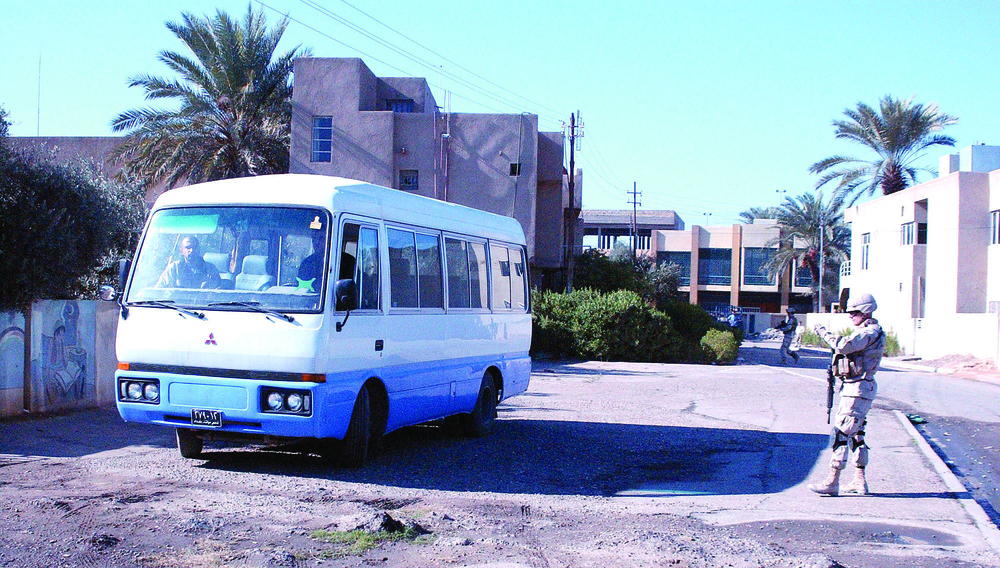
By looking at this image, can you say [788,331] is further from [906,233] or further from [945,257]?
[906,233]

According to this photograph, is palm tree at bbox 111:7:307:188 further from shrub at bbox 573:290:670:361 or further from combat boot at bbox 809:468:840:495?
combat boot at bbox 809:468:840:495

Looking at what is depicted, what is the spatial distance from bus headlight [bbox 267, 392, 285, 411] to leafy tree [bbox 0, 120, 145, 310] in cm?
514

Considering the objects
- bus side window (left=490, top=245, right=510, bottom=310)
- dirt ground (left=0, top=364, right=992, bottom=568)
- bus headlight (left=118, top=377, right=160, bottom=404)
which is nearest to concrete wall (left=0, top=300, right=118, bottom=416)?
dirt ground (left=0, top=364, right=992, bottom=568)

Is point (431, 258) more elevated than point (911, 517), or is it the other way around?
point (431, 258)

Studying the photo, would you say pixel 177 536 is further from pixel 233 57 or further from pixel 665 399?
pixel 233 57

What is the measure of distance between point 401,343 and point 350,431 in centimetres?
117

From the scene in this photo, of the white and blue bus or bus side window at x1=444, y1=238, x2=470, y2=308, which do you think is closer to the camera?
the white and blue bus

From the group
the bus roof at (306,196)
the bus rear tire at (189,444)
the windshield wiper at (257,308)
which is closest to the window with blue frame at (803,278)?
the bus roof at (306,196)

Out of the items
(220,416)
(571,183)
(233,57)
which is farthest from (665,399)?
(571,183)

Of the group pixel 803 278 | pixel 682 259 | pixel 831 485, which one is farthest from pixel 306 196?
pixel 803 278

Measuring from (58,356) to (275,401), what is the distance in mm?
5591

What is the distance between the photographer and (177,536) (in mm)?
5969

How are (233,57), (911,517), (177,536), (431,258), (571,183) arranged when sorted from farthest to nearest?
1. (571,183)
2. (233,57)
3. (431,258)
4. (911,517)
5. (177,536)

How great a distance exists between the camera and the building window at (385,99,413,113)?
3671cm
